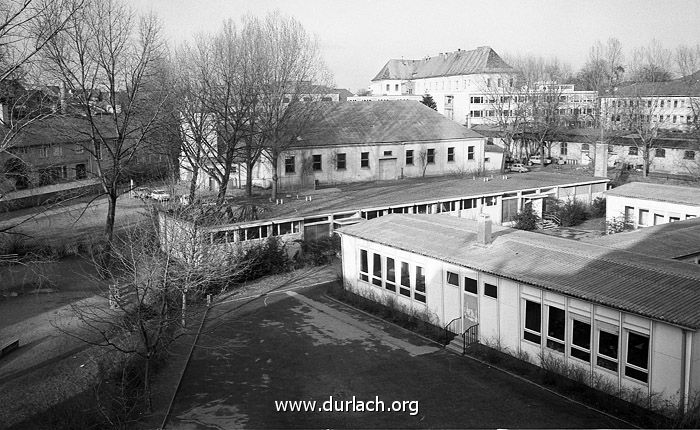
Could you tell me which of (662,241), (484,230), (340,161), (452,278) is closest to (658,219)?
(662,241)

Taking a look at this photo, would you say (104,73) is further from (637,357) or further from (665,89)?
(665,89)

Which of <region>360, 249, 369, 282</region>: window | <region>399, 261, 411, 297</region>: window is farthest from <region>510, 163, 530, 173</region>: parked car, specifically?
<region>399, 261, 411, 297</region>: window

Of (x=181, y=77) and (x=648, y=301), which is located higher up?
(x=181, y=77)

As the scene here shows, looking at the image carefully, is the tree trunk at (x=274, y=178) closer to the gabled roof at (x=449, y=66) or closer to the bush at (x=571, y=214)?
the bush at (x=571, y=214)

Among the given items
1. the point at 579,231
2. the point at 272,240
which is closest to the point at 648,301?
the point at 272,240

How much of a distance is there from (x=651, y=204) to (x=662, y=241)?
34.5 feet

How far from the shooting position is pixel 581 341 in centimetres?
1605

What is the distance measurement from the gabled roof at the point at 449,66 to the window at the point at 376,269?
66.6 m

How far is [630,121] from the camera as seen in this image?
200 feet

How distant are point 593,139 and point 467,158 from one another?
1445 centimetres

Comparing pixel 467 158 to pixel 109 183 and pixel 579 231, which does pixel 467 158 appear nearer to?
pixel 579 231

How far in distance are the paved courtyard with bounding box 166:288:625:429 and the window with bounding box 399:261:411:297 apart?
143 centimetres

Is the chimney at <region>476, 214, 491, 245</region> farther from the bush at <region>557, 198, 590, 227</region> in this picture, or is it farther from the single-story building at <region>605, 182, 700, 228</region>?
the bush at <region>557, 198, 590, 227</region>

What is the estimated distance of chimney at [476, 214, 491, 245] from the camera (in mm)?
20594
